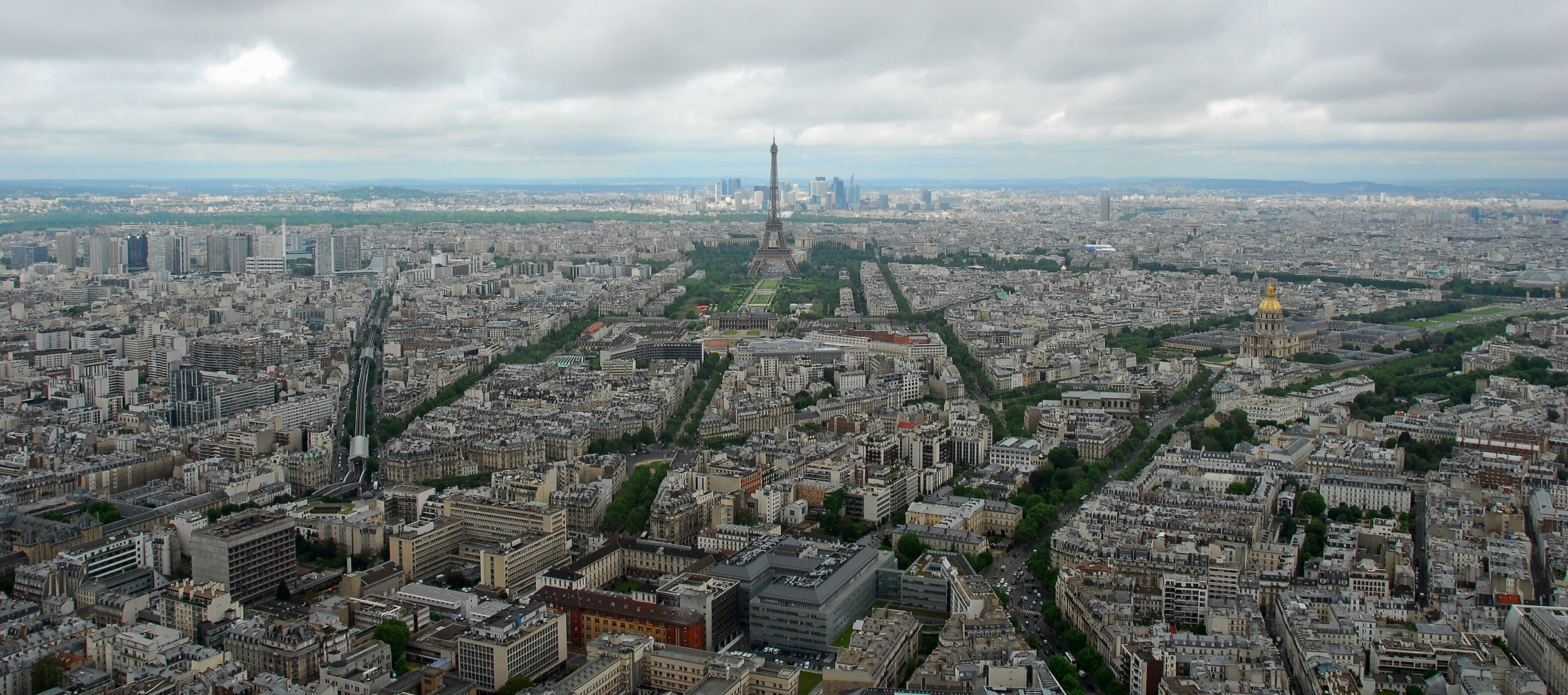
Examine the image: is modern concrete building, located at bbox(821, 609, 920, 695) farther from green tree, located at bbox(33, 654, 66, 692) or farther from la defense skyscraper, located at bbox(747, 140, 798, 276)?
la defense skyscraper, located at bbox(747, 140, 798, 276)

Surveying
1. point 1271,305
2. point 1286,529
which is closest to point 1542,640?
point 1286,529

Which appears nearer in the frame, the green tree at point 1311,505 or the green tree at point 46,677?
the green tree at point 46,677

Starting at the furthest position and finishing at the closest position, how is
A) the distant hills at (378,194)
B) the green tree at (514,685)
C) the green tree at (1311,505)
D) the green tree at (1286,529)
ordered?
the distant hills at (378,194) → the green tree at (1311,505) → the green tree at (1286,529) → the green tree at (514,685)

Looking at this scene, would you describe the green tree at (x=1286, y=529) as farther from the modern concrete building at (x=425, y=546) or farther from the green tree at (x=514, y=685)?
the modern concrete building at (x=425, y=546)

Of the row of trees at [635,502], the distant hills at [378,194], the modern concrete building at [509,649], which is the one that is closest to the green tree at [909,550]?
the row of trees at [635,502]

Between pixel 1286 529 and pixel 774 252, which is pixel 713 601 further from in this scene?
pixel 774 252

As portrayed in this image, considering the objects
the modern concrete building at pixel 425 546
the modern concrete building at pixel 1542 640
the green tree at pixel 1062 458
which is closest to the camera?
the modern concrete building at pixel 1542 640
